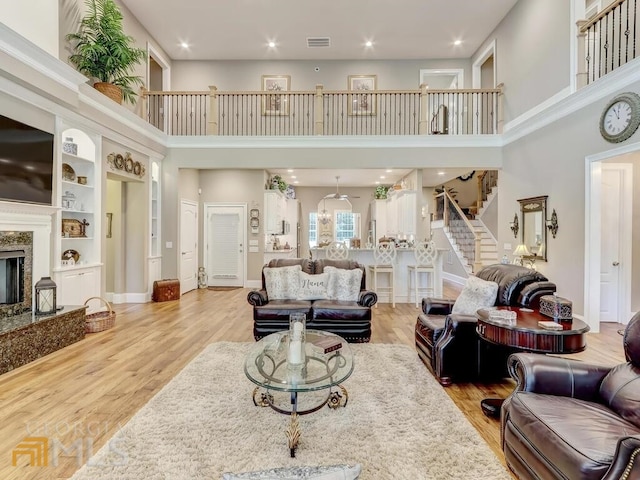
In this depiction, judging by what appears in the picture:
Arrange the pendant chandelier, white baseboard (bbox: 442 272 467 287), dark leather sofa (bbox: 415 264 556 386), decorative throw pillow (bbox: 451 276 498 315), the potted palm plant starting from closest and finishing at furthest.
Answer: dark leather sofa (bbox: 415 264 556 386)
decorative throw pillow (bbox: 451 276 498 315)
the potted palm plant
white baseboard (bbox: 442 272 467 287)
the pendant chandelier

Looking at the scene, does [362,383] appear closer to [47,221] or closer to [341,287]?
[341,287]

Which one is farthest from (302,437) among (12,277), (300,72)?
(300,72)

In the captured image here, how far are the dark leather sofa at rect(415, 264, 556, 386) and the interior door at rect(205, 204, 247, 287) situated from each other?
593cm

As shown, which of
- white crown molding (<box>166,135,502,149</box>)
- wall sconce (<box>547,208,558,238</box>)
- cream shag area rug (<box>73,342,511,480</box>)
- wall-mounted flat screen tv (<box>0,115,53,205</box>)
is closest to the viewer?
cream shag area rug (<box>73,342,511,480</box>)

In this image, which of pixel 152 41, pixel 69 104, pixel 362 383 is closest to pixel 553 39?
pixel 362 383

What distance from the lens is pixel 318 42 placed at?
7871 mm

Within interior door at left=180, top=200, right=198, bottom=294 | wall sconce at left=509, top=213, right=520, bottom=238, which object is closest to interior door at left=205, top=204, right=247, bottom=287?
interior door at left=180, top=200, right=198, bottom=294

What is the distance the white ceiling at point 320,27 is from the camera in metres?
6.56

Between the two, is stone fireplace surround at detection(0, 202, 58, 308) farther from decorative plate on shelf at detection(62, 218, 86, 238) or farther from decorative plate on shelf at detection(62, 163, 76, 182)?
decorative plate on shelf at detection(62, 163, 76, 182)

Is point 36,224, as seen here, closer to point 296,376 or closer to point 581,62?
point 296,376

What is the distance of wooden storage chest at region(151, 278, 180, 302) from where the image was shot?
654 cm

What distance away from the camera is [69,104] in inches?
171

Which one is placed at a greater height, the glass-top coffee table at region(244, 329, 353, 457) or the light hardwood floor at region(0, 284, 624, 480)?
the glass-top coffee table at region(244, 329, 353, 457)

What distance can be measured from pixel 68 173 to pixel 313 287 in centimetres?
387
